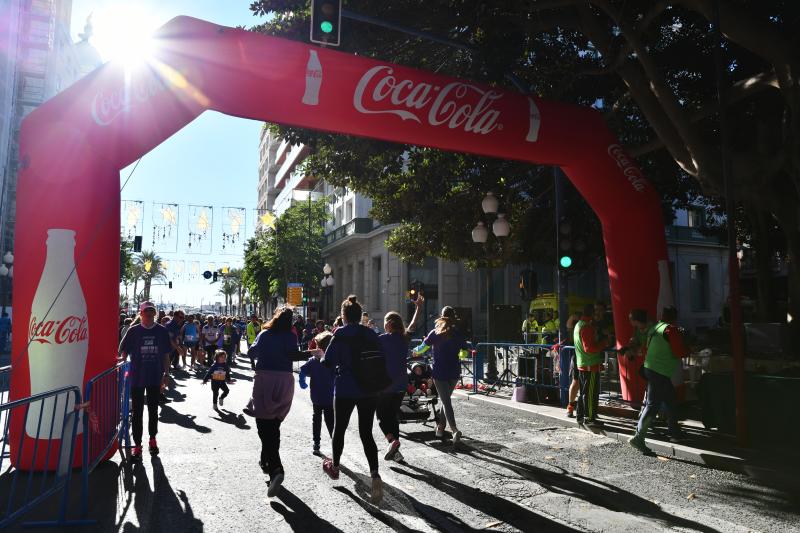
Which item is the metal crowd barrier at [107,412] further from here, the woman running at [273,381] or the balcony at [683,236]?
the balcony at [683,236]

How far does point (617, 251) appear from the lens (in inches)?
392

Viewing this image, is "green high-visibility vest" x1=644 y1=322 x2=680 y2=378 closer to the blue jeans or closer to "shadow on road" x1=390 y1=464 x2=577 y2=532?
the blue jeans

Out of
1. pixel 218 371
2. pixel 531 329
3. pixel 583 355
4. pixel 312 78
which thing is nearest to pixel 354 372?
pixel 312 78

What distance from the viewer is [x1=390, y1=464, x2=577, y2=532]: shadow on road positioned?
16.1 ft

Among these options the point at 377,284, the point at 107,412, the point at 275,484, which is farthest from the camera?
the point at 377,284

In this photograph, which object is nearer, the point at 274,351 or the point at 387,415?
the point at 274,351

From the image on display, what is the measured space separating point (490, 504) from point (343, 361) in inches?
74.1

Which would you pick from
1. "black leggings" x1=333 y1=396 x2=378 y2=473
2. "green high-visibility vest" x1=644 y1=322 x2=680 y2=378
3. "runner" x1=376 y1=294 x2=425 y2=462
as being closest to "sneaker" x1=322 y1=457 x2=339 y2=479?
"black leggings" x1=333 y1=396 x2=378 y2=473

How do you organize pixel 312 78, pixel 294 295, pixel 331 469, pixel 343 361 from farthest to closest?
pixel 294 295 < pixel 312 78 < pixel 331 469 < pixel 343 361

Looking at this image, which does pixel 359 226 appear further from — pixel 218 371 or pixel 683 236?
pixel 218 371

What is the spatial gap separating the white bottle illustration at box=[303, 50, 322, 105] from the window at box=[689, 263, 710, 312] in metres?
34.6

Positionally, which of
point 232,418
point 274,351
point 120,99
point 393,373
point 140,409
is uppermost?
point 120,99

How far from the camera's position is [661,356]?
769 centimetres

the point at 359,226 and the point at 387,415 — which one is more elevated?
the point at 359,226
